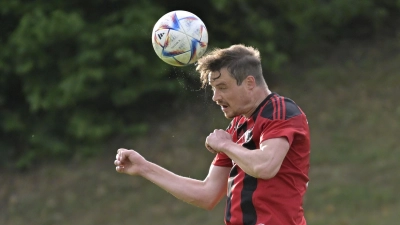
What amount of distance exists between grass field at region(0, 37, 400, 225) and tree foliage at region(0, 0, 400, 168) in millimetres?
454

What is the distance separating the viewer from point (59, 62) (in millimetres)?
11609

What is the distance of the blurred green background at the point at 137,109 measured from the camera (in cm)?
1068

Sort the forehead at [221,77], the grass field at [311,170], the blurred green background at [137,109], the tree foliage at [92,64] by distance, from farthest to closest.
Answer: the tree foliage at [92,64] → the blurred green background at [137,109] → the grass field at [311,170] → the forehead at [221,77]

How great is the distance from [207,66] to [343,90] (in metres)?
8.11

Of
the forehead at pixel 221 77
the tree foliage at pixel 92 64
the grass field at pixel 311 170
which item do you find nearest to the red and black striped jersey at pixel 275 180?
the forehead at pixel 221 77

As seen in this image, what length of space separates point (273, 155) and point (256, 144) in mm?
285

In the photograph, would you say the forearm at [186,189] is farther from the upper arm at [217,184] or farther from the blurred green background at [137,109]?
the blurred green background at [137,109]

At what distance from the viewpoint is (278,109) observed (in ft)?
14.1

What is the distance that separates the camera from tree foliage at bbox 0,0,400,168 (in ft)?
36.7

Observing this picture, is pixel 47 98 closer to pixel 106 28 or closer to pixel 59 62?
pixel 59 62

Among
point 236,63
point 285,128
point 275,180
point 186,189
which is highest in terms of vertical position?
point 236,63

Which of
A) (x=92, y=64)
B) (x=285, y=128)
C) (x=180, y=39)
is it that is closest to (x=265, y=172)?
(x=285, y=128)

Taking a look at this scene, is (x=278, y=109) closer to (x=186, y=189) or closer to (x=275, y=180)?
(x=275, y=180)

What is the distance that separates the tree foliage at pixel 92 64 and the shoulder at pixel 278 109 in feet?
20.5
